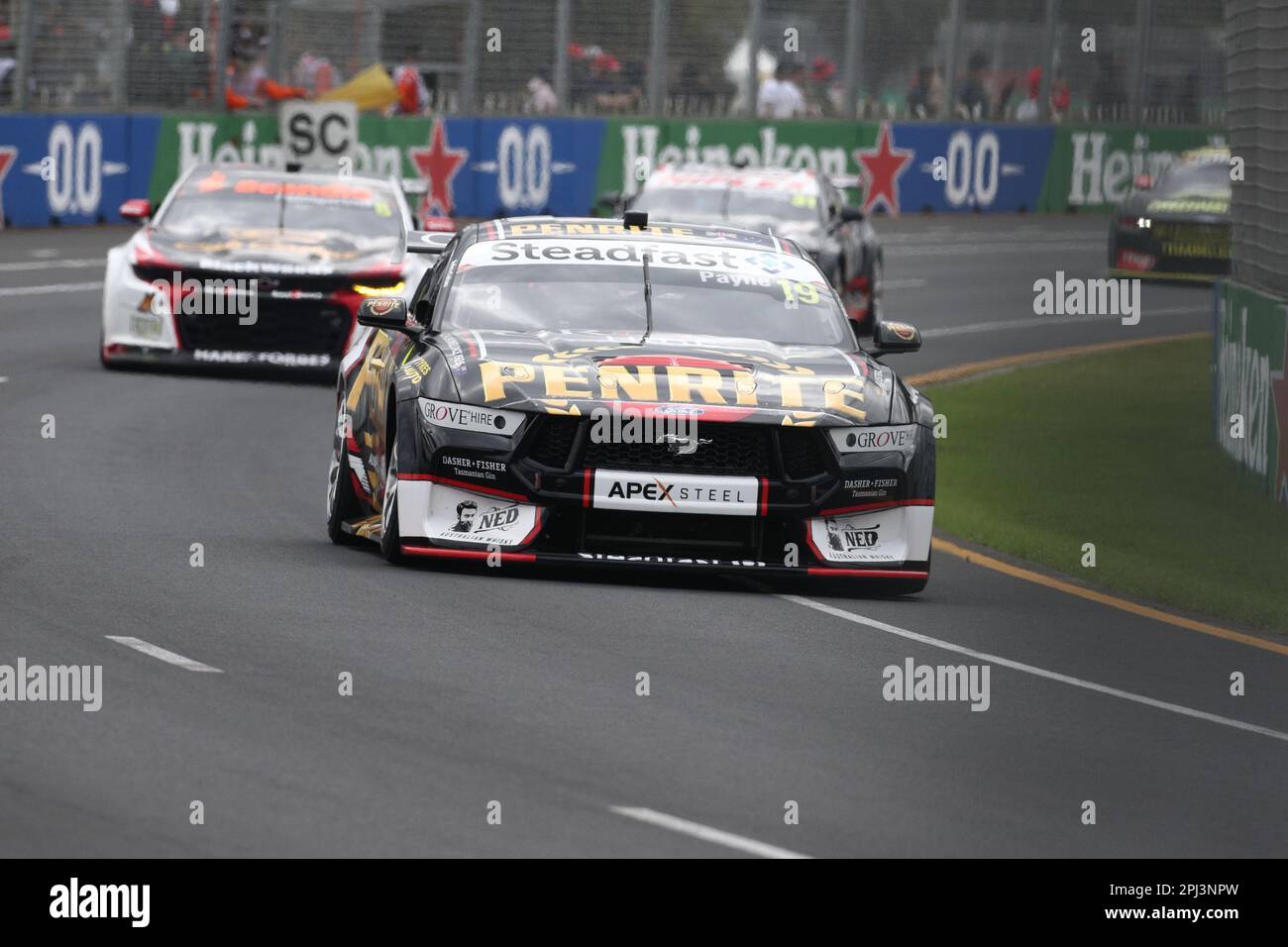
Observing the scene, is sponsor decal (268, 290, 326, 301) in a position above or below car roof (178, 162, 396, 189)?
below

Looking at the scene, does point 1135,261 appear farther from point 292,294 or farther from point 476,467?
point 476,467

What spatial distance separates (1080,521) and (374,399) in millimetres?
4791

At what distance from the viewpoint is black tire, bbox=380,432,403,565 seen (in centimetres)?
1120

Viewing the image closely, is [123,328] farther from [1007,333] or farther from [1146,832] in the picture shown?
[1146,832]

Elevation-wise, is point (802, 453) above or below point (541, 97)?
below

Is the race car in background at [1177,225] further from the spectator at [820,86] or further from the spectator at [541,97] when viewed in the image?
the spectator at [820,86]

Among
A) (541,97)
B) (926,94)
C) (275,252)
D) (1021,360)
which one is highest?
(926,94)

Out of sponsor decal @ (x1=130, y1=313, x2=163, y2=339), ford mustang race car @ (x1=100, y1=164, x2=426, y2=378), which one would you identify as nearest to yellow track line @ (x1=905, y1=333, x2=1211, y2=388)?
ford mustang race car @ (x1=100, y1=164, x2=426, y2=378)

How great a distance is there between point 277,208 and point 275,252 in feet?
3.71

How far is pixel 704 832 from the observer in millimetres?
7113

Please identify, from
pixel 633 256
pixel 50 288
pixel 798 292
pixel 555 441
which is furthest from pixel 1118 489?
pixel 50 288

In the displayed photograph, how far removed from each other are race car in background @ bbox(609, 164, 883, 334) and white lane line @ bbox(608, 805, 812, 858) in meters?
17.5

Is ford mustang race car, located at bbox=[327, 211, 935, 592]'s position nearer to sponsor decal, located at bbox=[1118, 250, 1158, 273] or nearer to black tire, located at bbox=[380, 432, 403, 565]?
black tire, located at bbox=[380, 432, 403, 565]

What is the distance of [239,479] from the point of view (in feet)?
48.5
